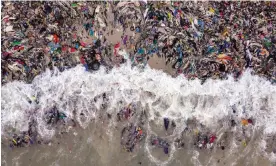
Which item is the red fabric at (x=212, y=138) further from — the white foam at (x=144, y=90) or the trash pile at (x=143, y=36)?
the trash pile at (x=143, y=36)

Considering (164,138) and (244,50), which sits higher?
(244,50)

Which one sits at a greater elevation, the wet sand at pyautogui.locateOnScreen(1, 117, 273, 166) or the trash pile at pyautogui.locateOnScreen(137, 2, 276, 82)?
the trash pile at pyautogui.locateOnScreen(137, 2, 276, 82)

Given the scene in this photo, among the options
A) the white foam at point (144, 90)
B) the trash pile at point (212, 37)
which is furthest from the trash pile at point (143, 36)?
the white foam at point (144, 90)

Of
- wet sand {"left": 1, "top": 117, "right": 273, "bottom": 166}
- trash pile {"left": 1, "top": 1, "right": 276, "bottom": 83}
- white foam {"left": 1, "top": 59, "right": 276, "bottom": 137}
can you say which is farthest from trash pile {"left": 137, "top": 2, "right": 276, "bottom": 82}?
wet sand {"left": 1, "top": 117, "right": 273, "bottom": 166}

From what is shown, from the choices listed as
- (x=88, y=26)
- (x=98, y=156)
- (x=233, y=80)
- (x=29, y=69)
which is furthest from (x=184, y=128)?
(x=29, y=69)

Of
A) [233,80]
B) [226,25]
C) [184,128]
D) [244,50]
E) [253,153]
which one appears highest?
[226,25]

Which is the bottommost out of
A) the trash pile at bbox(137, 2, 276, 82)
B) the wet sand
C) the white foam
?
the wet sand

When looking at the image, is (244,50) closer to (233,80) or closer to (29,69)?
(233,80)

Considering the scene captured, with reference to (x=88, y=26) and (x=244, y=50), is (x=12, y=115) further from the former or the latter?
(x=244, y=50)

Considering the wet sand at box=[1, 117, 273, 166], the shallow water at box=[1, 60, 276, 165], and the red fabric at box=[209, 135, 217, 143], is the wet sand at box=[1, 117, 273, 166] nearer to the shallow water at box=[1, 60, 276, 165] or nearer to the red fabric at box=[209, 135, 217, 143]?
the shallow water at box=[1, 60, 276, 165]
